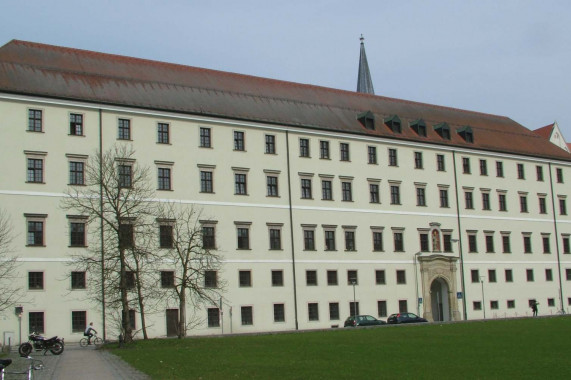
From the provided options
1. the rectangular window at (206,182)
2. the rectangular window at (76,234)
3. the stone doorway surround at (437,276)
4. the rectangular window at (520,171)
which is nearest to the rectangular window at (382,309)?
the stone doorway surround at (437,276)

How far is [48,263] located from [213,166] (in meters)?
13.3

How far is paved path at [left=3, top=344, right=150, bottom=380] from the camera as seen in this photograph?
921 inches

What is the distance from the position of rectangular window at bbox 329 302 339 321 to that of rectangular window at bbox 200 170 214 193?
12.6m

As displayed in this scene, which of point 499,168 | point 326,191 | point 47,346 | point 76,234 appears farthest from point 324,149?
point 47,346

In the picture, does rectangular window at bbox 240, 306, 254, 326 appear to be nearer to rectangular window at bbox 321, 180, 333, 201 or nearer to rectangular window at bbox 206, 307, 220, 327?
rectangular window at bbox 206, 307, 220, 327

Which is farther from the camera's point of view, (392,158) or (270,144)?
(392,158)

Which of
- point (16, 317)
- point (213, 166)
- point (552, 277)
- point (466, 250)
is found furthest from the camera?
point (552, 277)

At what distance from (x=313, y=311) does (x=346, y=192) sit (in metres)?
9.75

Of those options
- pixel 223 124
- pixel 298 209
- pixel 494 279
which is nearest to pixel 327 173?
pixel 298 209

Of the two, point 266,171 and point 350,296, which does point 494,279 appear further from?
point 266,171

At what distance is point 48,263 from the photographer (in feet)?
158

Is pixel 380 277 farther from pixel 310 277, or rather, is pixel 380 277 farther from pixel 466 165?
pixel 466 165

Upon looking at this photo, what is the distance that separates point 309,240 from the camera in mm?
59156

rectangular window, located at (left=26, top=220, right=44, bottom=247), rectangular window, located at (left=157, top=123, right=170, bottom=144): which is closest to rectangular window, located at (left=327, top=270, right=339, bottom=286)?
rectangular window, located at (left=157, top=123, right=170, bottom=144)
